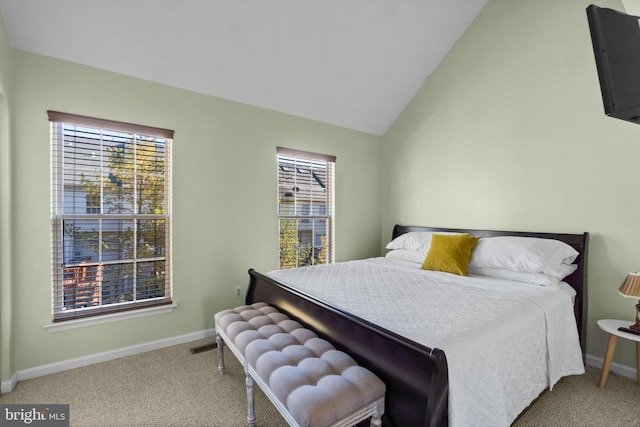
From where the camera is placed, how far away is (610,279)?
2.37 m

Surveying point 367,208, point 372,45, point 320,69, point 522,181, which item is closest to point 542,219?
point 522,181

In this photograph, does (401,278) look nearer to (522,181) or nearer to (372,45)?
(522,181)

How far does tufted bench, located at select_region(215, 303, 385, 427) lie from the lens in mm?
1242

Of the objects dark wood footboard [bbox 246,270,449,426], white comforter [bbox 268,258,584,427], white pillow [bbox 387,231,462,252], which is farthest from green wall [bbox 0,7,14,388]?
white pillow [bbox 387,231,462,252]

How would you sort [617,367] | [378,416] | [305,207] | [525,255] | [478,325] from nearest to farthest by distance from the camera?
1. [378,416]
2. [478,325]
3. [617,367]
4. [525,255]
5. [305,207]

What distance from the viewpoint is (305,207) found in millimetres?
3664

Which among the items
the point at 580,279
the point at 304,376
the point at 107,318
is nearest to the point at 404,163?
the point at 580,279

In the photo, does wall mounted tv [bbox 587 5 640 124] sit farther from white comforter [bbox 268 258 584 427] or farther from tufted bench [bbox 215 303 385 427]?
tufted bench [bbox 215 303 385 427]

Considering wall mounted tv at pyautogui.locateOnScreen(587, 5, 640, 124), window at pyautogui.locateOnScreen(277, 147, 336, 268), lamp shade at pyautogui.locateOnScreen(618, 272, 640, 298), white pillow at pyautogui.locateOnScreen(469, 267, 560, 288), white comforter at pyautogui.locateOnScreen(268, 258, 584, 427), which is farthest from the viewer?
window at pyautogui.locateOnScreen(277, 147, 336, 268)

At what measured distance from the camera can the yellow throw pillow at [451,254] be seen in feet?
8.87

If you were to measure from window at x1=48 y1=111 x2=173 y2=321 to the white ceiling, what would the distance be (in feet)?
1.83

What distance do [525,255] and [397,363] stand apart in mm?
1692

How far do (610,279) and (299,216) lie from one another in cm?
285

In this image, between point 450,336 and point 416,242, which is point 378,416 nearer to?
point 450,336
